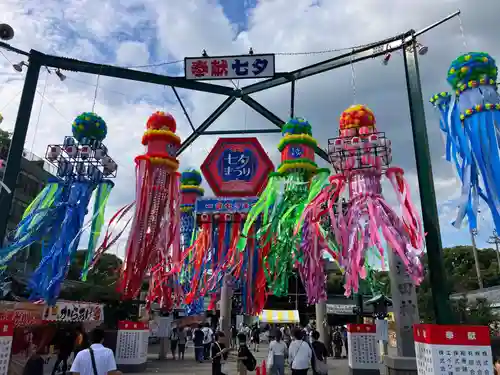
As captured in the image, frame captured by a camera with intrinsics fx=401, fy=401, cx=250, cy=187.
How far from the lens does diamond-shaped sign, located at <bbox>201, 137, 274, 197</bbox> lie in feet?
52.2

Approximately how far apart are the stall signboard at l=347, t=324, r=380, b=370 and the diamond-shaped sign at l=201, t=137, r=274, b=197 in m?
6.49

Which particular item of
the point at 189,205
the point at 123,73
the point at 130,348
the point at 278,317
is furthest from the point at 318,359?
the point at 278,317

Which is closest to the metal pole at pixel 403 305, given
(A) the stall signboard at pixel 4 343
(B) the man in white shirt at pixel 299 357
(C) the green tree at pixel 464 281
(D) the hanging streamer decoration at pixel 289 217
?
(C) the green tree at pixel 464 281

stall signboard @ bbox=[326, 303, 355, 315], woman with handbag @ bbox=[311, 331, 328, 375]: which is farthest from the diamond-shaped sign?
stall signboard @ bbox=[326, 303, 355, 315]

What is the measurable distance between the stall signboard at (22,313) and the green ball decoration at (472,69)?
35.7ft

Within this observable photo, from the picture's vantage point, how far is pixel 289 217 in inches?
536

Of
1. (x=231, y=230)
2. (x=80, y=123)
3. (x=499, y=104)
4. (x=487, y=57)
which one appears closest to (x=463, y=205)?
(x=499, y=104)

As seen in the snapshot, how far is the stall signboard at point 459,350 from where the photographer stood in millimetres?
5750

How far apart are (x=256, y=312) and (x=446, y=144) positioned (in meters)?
10.1

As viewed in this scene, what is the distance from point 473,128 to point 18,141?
12883 millimetres

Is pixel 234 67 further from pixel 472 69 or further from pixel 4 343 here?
pixel 4 343

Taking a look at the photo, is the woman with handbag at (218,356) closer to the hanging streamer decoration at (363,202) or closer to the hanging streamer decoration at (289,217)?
the hanging streamer decoration at (363,202)

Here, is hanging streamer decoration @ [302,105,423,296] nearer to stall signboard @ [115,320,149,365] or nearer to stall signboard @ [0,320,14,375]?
stall signboard @ [115,320,149,365]

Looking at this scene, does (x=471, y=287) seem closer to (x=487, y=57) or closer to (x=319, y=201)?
(x=319, y=201)
